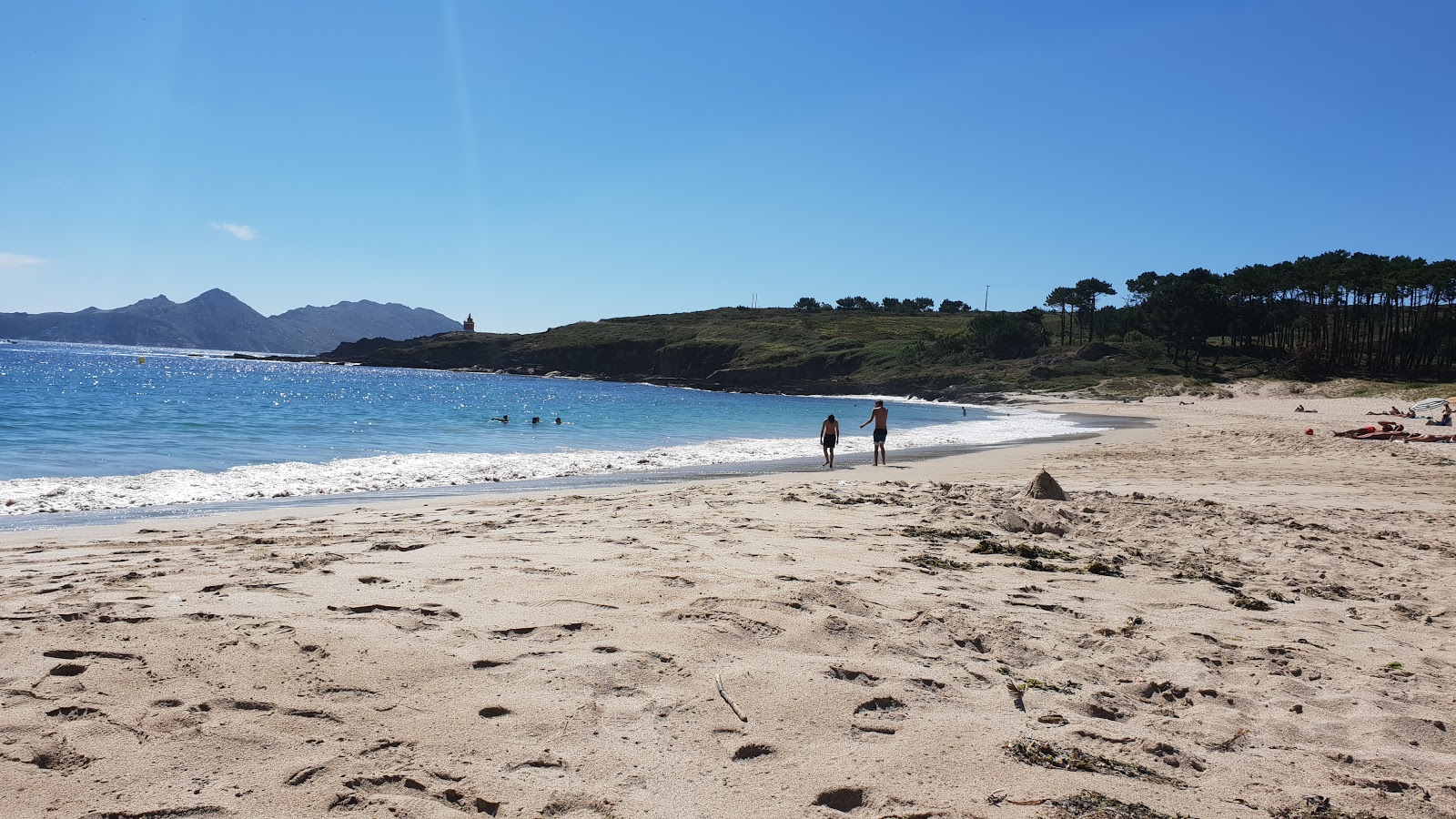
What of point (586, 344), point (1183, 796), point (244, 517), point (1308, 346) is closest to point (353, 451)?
point (244, 517)

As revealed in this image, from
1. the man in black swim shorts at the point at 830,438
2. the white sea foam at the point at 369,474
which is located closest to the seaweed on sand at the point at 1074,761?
the white sea foam at the point at 369,474

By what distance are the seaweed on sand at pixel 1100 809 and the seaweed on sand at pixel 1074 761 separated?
218 millimetres

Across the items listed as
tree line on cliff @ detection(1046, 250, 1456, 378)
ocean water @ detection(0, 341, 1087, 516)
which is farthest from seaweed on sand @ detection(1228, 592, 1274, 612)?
tree line on cliff @ detection(1046, 250, 1456, 378)

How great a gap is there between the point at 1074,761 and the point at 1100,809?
36 centimetres

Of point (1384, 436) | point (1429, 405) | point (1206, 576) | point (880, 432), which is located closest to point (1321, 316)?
point (1429, 405)

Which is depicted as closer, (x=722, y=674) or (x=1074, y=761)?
(x=1074, y=761)

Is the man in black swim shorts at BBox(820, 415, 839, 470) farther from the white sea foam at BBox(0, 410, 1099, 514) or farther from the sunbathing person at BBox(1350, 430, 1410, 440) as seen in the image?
the sunbathing person at BBox(1350, 430, 1410, 440)

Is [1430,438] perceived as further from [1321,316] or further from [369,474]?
[1321,316]

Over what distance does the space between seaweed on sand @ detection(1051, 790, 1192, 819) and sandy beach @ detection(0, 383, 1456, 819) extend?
0.05ft

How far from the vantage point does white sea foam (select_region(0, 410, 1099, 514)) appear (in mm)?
11938

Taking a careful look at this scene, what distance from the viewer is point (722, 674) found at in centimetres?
414

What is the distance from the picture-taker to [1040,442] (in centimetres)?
2736

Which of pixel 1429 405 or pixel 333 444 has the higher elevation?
pixel 1429 405

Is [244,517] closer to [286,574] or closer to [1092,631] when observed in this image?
[286,574]
